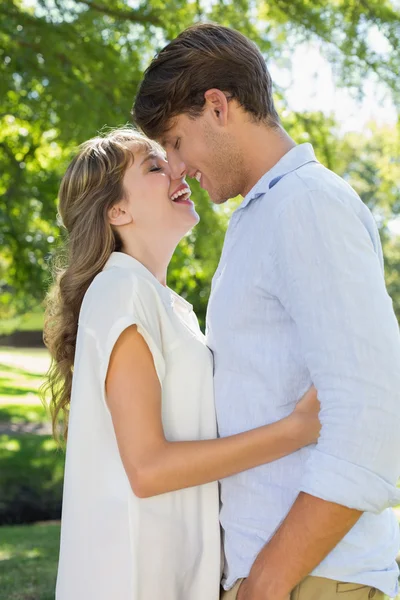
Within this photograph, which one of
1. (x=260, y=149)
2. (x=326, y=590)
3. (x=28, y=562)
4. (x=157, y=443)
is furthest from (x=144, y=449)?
(x=28, y=562)

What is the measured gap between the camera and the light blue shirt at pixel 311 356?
1.86m

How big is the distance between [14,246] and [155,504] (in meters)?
8.25

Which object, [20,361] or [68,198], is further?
[20,361]

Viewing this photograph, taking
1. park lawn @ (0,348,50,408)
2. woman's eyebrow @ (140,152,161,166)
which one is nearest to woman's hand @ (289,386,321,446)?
woman's eyebrow @ (140,152,161,166)

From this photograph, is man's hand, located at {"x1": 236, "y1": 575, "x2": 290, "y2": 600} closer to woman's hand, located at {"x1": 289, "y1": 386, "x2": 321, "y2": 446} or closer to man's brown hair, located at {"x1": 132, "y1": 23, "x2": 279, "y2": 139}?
woman's hand, located at {"x1": 289, "y1": 386, "x2": 321, "y2": 446}

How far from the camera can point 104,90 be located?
27.0 ft

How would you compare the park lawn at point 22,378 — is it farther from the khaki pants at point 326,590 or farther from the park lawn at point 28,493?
the khaki pants at point 326,590

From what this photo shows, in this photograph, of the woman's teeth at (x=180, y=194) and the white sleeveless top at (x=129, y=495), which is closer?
the white sleeveless top at (x=129, y=495)

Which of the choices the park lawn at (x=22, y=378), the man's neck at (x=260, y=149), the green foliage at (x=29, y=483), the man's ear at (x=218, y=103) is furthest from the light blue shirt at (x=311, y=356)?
the park lawn at (x=22, y=378)

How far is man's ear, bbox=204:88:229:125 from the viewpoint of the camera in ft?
7.74

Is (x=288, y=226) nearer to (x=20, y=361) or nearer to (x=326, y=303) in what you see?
(x=326, y=303)

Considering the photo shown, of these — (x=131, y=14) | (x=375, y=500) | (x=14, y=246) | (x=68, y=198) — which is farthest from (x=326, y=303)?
(x=14, y=246)

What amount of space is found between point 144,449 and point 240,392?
28 cm

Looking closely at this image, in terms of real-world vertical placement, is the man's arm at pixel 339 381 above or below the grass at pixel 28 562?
above
